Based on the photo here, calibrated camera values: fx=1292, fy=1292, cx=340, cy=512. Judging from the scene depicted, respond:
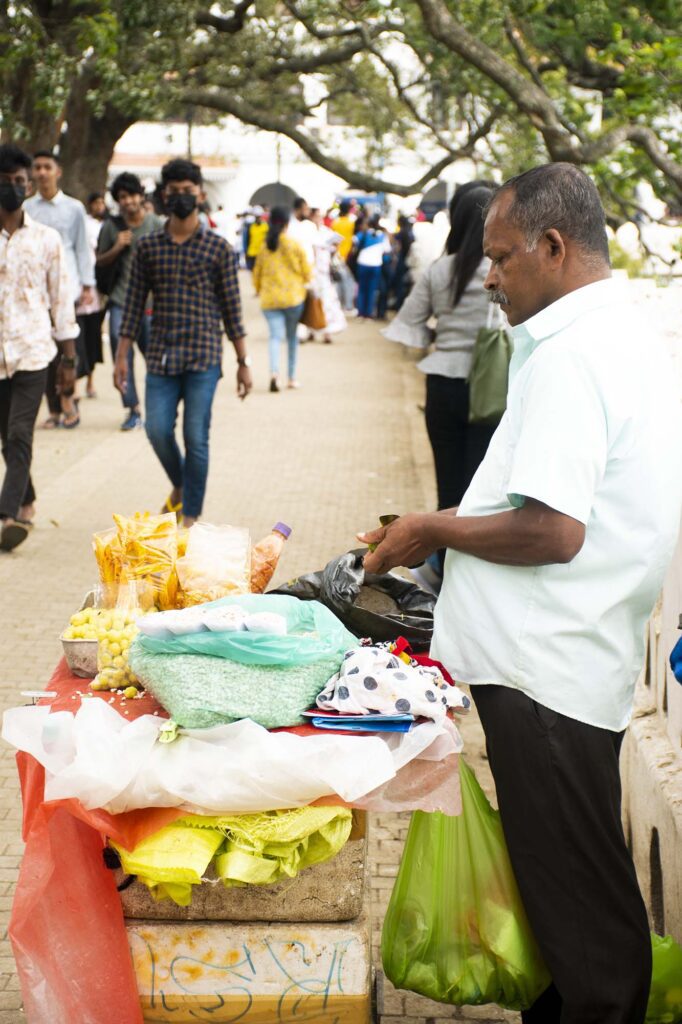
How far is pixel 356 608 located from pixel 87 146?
1502 cm

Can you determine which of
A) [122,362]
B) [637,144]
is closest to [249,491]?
[122,362]

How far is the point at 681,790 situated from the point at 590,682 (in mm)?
1085

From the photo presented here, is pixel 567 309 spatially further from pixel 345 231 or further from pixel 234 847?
pixel 345 231

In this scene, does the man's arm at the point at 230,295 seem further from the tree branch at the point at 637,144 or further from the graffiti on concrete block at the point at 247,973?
the graffiti on concrete block at the point at 247,973

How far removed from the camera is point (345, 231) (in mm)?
25906

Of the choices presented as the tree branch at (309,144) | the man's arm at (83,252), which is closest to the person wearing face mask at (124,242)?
the man's arm at (83,252)

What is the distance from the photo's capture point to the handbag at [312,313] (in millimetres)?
14688

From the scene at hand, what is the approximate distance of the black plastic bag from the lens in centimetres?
311

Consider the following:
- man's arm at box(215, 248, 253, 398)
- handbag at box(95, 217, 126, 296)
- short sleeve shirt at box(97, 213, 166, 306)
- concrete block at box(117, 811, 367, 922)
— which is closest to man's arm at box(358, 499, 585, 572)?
concrete block at box(117, 811, 367, 922)

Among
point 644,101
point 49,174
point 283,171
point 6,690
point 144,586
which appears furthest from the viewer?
point 283,171

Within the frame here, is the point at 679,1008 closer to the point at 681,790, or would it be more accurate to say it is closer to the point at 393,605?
the point at 681,790

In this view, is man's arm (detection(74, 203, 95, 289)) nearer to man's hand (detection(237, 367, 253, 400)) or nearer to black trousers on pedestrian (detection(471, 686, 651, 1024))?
man's hand (detection(237, 367, 253, 400))

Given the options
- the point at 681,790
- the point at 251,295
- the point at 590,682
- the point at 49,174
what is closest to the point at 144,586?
the point at 590,682

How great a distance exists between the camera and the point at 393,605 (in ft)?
10.9
